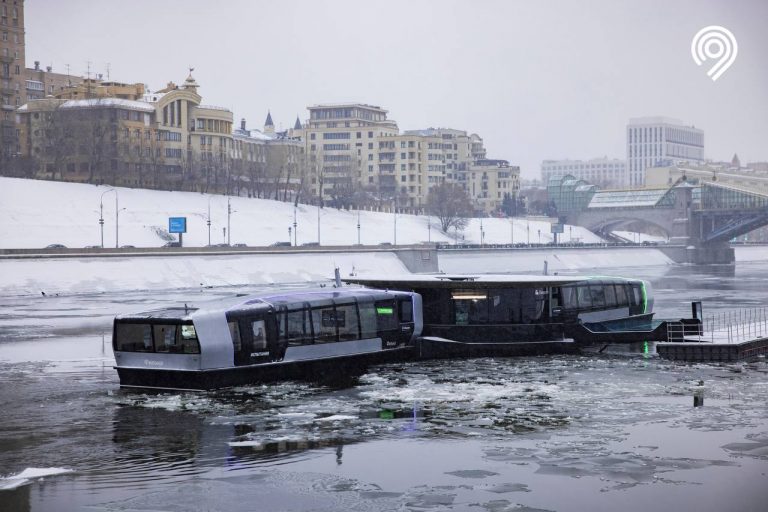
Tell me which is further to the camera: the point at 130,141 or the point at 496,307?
the point at 130,141

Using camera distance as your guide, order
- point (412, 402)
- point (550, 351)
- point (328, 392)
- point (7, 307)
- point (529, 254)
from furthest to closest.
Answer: point (529, 254) → point (7, 307) → point (550, 351) → point (328, 392) → point (412, 402)

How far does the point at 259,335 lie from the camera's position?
34.5 meters

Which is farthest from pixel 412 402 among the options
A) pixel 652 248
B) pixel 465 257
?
pixel 652 248

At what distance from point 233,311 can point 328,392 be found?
388cm

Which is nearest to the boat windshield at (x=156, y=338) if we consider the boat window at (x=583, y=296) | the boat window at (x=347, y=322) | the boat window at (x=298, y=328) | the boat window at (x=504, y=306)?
the boat window at (x=298, y=328)

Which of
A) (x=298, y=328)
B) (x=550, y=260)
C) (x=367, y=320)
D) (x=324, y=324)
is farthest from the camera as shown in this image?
(x=550, y=260)

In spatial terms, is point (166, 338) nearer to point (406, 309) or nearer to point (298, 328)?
Result: point (298, 328)

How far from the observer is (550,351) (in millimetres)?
43562

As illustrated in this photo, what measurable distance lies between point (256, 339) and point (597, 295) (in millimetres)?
17698

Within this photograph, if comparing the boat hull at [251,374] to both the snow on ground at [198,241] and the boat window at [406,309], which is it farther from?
the snow on ground at [198,241]

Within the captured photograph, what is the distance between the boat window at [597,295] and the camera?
46.0 m

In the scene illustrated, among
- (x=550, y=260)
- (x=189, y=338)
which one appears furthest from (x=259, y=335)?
(x=550, y=260)

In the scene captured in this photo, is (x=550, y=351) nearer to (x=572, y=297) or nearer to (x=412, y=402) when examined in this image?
(x=572, y=297)

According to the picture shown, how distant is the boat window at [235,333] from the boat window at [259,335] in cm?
63
